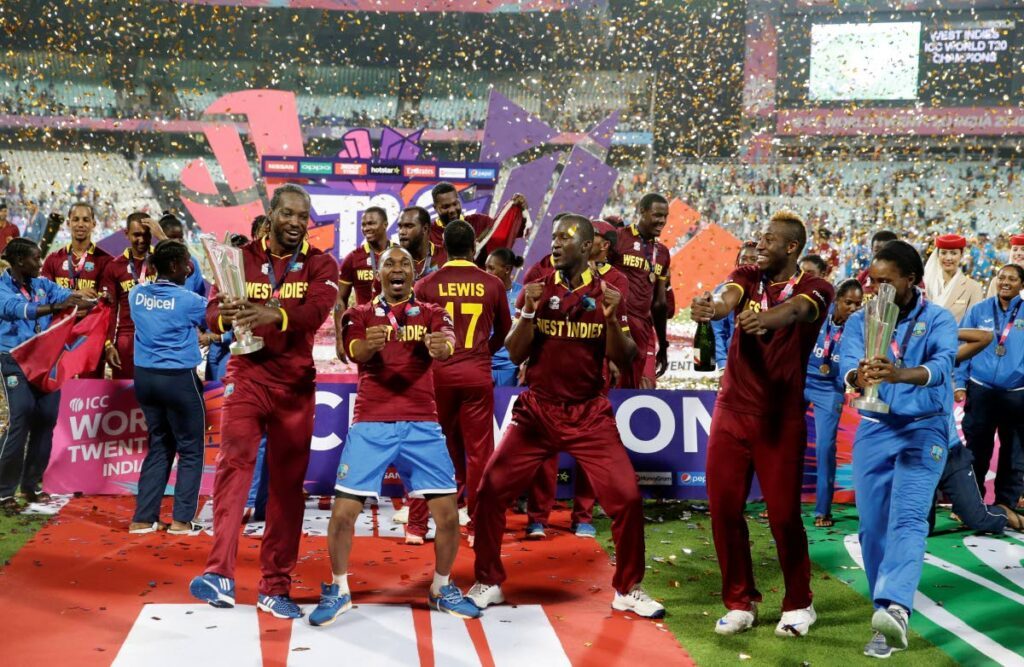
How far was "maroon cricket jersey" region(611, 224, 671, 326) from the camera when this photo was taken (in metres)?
8.85

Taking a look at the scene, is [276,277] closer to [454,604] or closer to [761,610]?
[454,604]

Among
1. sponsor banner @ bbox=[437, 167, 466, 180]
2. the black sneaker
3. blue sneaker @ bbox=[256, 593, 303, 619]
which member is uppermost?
sponsor banner @ bbox=[437, 167, 466, 180]

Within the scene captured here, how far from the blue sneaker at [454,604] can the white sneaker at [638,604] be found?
79 centimetres

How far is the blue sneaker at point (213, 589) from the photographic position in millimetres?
5336

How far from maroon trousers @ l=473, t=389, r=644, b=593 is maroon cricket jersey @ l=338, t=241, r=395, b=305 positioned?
9.42 feet

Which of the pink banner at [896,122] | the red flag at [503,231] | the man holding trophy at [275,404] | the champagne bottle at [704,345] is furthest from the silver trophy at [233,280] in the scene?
the pink banner at [896,122]

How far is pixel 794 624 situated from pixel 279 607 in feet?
8.79

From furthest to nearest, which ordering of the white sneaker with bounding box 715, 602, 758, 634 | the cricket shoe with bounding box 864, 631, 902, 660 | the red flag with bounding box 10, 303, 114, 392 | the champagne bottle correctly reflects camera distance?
the champagne bottle
the red flag with bounding box 10, 303, 114, 392
the white sneaker with bounding box 715, 602, 758, 634
the cricket shoe with bounding box 864, 631, 902, 660

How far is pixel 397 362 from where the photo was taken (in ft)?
17.9

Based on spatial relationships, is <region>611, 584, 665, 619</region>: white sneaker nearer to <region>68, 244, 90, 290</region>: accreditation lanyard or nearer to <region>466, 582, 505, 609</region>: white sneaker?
<region>466, 582, 505, 609</region>: white sneaker

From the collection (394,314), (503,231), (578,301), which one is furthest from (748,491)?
(503,231)

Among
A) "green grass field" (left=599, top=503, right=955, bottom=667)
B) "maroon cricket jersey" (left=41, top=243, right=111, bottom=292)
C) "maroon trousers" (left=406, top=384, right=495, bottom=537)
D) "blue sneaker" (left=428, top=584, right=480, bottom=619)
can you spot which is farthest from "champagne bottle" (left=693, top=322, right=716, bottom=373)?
"blue sneaker" (left=428, top=584, right=480, bottom=619)

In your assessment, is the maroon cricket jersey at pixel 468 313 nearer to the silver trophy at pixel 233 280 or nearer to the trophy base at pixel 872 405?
the silver trophy at pixel 233 280

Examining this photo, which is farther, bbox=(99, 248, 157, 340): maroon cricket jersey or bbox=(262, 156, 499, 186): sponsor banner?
bbox=(262, 156, 499, 186): sponsor banner
